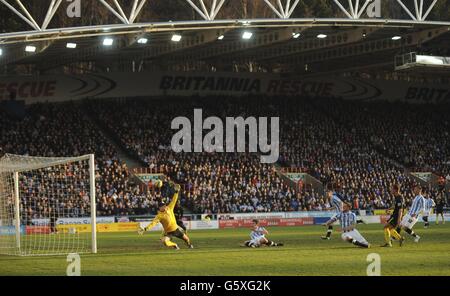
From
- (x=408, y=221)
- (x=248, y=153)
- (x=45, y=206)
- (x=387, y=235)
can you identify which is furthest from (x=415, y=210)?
(x=248, y=153)

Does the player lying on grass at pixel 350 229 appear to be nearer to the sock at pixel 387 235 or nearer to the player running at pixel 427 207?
the sock at pixel 387 235

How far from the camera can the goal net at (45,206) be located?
1060 inches

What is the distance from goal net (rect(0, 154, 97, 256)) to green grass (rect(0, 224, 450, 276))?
201 cm

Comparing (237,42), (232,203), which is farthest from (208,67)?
(232,203)

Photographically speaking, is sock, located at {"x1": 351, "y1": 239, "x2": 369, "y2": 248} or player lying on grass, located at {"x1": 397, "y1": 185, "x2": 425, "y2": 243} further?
player lying on grass, located at {"x1": 397, "y1": 185, "x2": 425, "y2": 243}

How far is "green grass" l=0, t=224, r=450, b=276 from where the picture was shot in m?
19.6

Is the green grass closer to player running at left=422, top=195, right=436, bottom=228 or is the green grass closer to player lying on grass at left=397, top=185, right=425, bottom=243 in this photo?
player lying on grass at left=397, top=185, right=425, bottom=243

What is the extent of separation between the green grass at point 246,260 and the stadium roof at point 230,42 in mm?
12137

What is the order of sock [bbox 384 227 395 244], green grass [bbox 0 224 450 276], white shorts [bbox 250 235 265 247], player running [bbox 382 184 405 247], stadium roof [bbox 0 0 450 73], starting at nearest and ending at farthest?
1. green grass [bbox 0 224 450 276]
2. player running [bbox 382 184 405 247]
3. sock [bbox 384 227 395 244]
4. white shorts [bbox 250 235 265 247]
5. stadium roof [bbox 0 0 450 73]

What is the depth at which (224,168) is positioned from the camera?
4819 centimetres

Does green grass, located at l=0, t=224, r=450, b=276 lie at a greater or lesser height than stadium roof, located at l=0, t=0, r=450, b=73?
lesser

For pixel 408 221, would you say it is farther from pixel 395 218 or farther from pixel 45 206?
pixel 45 206

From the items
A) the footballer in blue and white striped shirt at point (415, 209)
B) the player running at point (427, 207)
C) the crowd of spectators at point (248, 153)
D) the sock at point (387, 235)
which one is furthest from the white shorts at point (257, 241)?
the crowd of spectators at point (248, 153)

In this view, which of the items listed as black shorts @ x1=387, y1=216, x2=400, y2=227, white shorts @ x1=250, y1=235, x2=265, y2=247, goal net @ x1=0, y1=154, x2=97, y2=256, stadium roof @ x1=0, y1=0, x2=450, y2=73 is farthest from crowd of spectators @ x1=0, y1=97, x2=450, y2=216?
black shorts @ x1=387, y1=216, x2=400, y2=227
